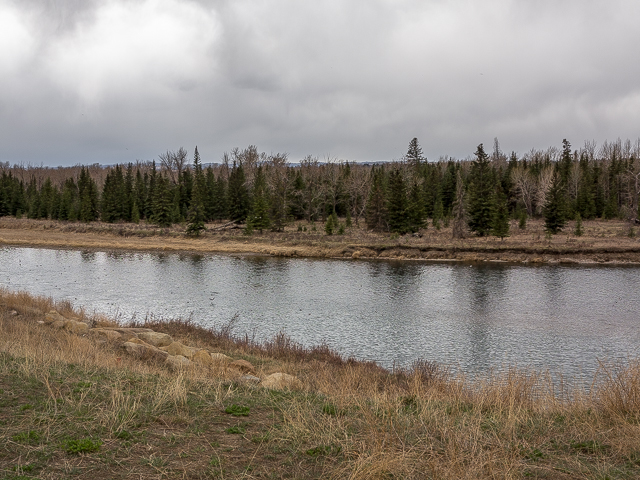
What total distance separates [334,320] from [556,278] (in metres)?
21.5

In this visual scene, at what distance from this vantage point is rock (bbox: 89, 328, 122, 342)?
14.9m

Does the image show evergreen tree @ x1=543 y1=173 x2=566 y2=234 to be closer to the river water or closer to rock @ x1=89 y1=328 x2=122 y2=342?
the river water

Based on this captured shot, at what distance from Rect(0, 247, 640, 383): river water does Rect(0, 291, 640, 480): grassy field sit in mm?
6578

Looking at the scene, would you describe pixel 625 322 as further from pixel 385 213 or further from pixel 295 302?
pixel 385 213

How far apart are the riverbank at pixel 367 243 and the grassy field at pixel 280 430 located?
41443 mm

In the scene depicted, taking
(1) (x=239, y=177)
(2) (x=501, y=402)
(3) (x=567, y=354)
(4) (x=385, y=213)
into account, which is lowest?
(3) (x=567, y=354)

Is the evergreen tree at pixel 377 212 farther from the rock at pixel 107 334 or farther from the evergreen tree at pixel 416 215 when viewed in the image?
the rock at pixel 107 334

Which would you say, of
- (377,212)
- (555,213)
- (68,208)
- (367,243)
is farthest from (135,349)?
(68,208)

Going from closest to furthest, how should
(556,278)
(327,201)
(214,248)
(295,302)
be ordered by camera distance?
1. (295,302)
2. (556,278)
3. (214,248)
4. (327,201)

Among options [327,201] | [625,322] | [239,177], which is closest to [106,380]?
[625,322]

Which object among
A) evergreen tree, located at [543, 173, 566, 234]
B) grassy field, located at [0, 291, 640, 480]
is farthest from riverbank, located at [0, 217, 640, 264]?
grassy field, located at [0, 291, 640, 480]

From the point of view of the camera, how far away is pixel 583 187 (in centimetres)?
7844

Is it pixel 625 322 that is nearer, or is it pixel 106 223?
pixel 625 322

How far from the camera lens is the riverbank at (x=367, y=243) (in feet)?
156
